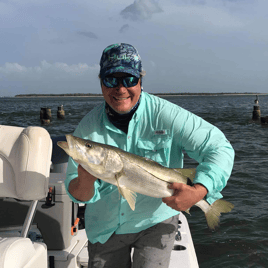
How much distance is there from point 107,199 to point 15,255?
2.88ft

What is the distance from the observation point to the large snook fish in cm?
236

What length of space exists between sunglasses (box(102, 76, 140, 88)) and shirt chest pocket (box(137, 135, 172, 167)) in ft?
1.67

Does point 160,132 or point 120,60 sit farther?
point 160,132

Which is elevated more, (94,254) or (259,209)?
(94,254)

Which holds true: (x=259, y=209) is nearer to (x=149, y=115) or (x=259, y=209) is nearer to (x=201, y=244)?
(x=201, y=244)

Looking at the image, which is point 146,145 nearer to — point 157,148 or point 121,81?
point 157,148

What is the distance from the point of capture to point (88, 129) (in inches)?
115

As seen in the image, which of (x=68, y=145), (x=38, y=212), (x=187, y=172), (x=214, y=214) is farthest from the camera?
(x=38, y=212)

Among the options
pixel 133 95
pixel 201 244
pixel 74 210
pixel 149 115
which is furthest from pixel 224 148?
pixel 201 244

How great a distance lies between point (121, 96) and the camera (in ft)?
8.99

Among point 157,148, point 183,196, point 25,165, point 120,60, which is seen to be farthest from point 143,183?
point 25,165

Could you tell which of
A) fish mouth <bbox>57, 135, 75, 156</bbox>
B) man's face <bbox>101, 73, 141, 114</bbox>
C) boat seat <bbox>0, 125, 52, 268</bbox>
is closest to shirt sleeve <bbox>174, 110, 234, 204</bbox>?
man's face <bbox>101, 73, 141, 114</bbox>

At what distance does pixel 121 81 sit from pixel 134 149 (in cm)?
62

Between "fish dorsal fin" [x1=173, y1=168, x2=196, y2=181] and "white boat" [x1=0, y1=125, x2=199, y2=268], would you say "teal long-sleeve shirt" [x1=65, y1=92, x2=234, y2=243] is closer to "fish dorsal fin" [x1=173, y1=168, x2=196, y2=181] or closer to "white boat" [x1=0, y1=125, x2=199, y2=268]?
"fish dorsal fin" [x1=173, y1=168, x2=196, y2=181]
